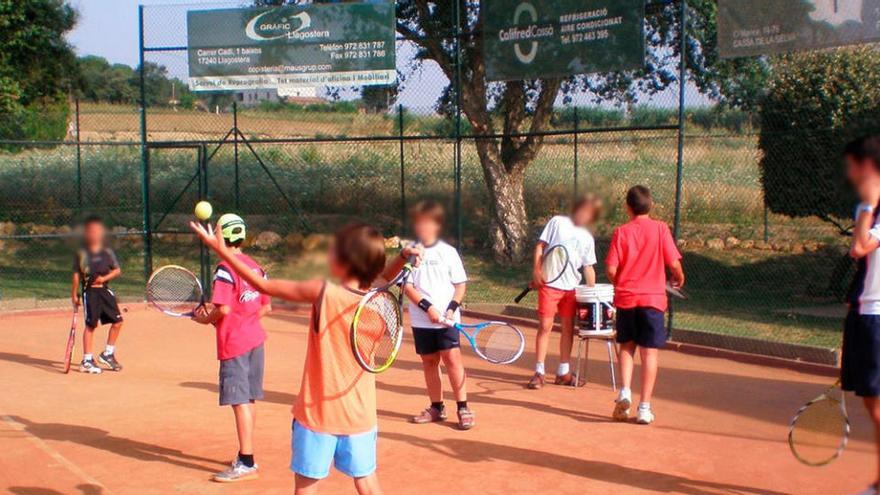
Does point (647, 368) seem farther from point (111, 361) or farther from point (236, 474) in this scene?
point (111, 361)

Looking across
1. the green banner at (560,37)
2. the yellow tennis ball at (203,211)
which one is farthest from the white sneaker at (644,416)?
the green banner at (560,37)

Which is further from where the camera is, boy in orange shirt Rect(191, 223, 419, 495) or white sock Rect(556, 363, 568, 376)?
white sock Rect(556, 363, 568, 376)

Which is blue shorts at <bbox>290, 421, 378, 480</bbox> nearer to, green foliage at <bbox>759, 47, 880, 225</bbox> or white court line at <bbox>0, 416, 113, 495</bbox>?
white court line at <bbox>0, 416, 113, 495</bbox>

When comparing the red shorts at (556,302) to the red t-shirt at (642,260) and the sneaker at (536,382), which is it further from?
the red t-shirt at (642,260)

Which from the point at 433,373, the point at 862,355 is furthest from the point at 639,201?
the point at 862,355

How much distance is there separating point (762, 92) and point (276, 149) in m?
9.27

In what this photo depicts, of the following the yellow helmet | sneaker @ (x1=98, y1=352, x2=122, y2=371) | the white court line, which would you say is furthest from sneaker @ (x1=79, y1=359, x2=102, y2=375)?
the yellow helmet

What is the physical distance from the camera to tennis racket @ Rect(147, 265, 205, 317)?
25.1ft

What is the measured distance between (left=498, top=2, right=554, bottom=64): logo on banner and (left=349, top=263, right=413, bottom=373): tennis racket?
35.1 feet

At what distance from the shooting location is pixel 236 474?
6.93 metres

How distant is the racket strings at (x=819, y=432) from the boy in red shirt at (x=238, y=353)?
140 inches

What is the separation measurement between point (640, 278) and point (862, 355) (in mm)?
2582

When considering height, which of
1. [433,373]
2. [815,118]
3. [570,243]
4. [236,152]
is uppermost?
[815,118]

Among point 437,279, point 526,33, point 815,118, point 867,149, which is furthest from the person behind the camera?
point 526,33
